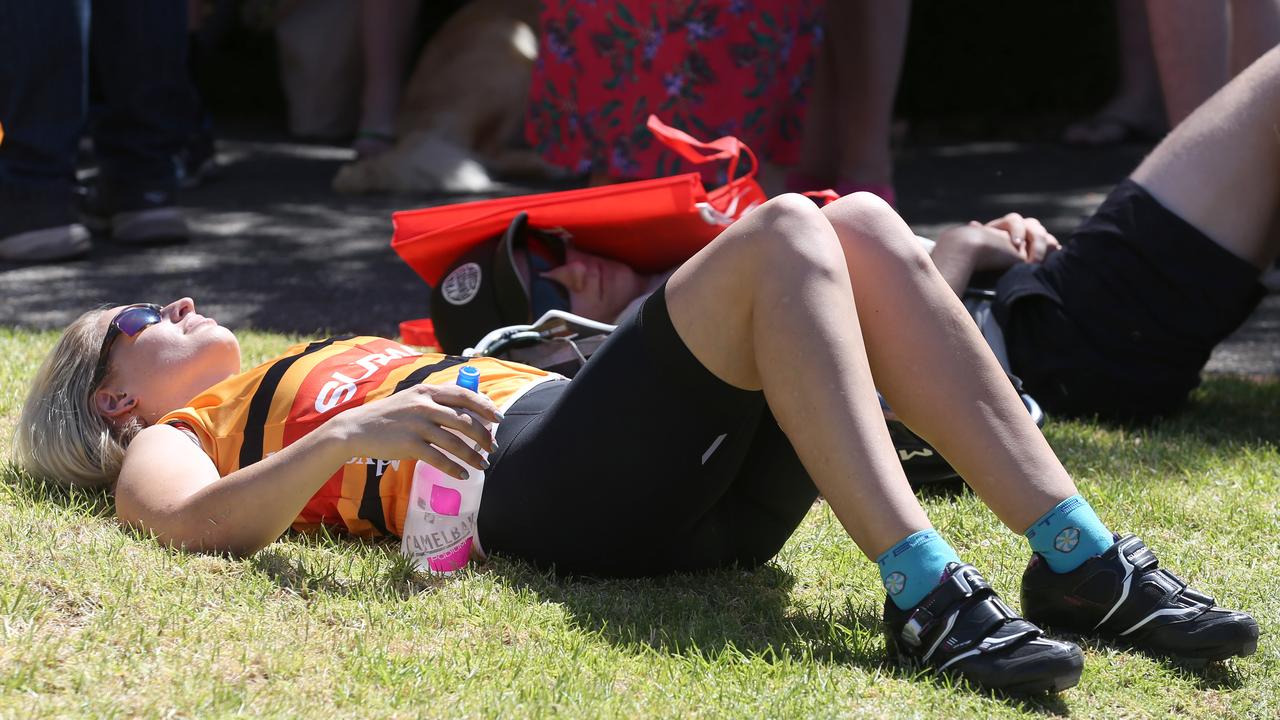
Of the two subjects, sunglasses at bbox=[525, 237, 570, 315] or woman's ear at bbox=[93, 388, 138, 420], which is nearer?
woman's ear at bbox=[93, 388, 138, 420]

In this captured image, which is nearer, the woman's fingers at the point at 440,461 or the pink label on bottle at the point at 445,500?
the woman's fingers at the point at 440,461

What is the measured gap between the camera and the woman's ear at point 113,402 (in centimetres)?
257

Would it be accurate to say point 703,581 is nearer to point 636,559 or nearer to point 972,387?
point 636,559

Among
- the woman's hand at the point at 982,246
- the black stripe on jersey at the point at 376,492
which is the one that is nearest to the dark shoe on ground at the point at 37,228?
the black stripe on jersey at the point at 376,492

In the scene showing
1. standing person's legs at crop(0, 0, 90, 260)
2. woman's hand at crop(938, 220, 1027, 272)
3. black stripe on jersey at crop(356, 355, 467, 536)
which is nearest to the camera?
black stripe on jersey at crop(356, 355, 467, 536)

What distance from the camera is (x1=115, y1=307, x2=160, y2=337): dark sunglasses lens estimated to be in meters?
2.56

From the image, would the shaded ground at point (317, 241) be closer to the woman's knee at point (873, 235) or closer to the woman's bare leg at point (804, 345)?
the woman's knee at point (873, 235)

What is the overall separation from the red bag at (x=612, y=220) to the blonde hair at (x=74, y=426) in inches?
32.7

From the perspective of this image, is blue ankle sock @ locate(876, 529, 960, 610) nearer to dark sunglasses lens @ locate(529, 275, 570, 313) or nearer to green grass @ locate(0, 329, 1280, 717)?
green grass @ locate(0, 329, 1280, 717)

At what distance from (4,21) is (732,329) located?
3575 millimetres

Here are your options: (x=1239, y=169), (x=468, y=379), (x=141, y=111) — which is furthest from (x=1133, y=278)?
(x=141, y=111)

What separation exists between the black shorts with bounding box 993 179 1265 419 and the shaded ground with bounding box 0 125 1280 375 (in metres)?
0.86

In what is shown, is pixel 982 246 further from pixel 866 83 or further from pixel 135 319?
pixel 135 319

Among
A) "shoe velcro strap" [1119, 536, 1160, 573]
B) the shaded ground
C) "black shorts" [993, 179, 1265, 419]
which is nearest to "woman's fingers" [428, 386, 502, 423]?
"shoe velcro strap" [1119, 536, 1160, 573]
